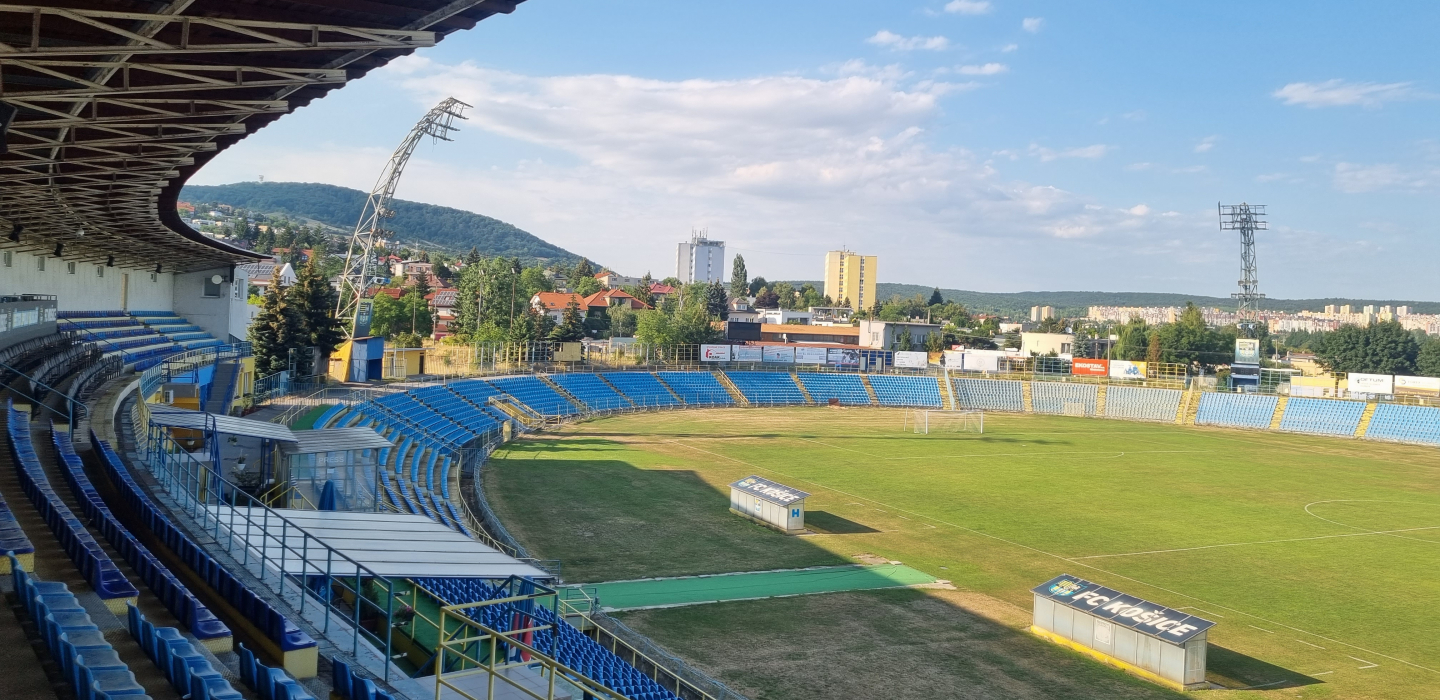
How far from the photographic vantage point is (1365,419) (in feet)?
227

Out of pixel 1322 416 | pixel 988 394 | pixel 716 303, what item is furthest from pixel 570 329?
pixel 1322 416

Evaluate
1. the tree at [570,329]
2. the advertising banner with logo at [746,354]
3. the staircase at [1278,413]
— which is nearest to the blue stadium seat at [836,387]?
the advertising banner with logo at [746,354]

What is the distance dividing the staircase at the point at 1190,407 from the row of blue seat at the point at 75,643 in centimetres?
7664

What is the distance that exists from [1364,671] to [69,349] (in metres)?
35.1

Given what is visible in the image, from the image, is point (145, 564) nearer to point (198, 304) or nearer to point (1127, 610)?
point (1127, 610)

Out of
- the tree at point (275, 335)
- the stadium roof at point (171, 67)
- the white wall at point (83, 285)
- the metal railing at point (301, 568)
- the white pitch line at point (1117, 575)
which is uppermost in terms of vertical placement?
the stadium roof at point (171, 67)

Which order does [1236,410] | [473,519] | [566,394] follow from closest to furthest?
[473,519]
[566,394]
[1236,410]

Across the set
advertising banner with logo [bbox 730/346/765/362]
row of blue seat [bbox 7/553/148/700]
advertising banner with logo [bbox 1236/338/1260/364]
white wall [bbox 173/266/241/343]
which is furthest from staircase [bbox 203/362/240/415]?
advertising banner with logo [bbox 1236/338/1260/364]

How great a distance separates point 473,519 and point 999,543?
1624cm

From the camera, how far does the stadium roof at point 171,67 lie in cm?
878

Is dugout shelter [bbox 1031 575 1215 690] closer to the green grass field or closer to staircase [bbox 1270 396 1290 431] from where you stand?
the green grass field

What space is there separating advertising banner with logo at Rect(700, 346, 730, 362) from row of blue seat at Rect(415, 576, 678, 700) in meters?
64.8

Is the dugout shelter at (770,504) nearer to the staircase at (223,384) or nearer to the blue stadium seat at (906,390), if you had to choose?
the staircase at (223,384)

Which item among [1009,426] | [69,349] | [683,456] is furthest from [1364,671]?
[1009,426]
